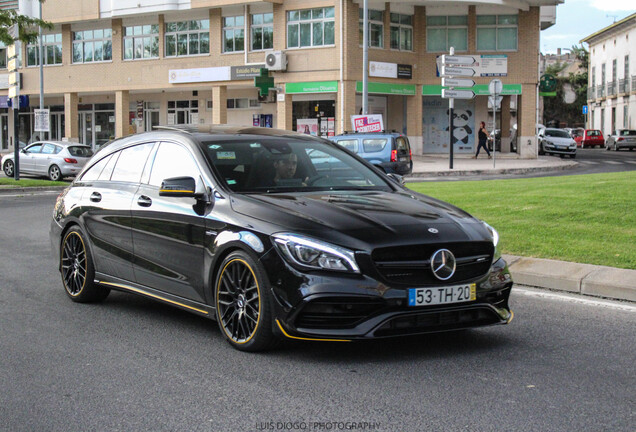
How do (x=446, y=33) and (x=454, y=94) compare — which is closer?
(x=454, y=94)

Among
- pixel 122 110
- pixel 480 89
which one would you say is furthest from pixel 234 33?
pixel 480 89

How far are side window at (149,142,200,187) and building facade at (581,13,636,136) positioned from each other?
6652 cm

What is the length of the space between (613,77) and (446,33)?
A: 3757 centimetres

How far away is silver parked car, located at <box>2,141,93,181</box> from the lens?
2814 cm

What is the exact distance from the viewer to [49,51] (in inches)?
1860

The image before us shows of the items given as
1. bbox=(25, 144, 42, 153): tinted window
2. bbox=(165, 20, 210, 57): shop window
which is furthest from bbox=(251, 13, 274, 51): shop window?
bbox=(25, 144, 42, 153): tinted window

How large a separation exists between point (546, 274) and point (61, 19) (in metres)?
42.5

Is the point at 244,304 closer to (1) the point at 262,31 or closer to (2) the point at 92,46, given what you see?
(1) the point at 262,31

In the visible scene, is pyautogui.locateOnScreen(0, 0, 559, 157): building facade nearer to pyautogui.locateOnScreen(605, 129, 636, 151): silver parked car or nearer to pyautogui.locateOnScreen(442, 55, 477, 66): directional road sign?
pyautogui.locateOnScreen(442, 55, 477, 66): directional road sign

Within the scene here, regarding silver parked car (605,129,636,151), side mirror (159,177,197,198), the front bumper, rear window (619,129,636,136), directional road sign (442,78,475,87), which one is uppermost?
directional road sign (442,78,475,87)

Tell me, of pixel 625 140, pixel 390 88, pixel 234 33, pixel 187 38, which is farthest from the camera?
pixel 625 140

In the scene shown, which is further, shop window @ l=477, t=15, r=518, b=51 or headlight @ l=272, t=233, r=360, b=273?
shop window @ l=477, t=15, r=518, b=51

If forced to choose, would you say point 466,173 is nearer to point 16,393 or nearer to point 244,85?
point 244,85

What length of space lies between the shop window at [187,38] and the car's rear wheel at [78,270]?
3583 cm
